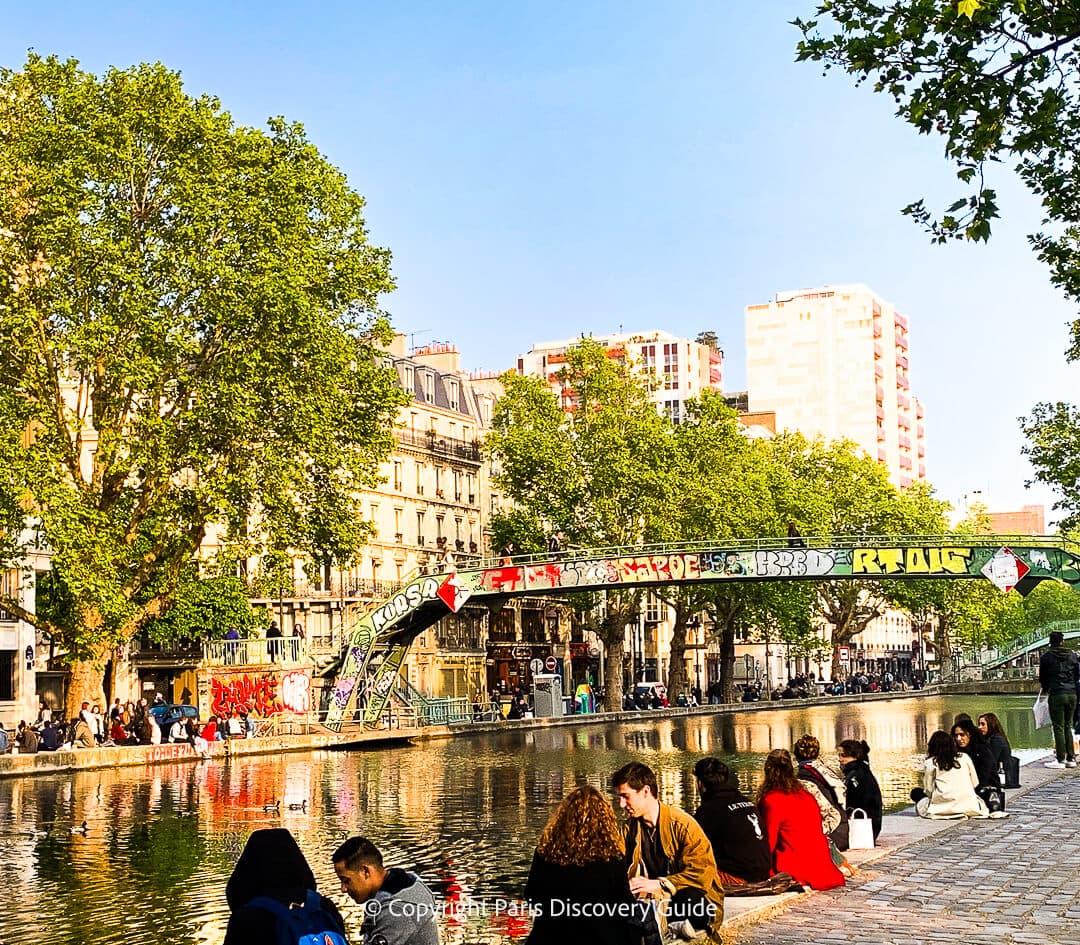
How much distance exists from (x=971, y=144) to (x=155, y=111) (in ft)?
108

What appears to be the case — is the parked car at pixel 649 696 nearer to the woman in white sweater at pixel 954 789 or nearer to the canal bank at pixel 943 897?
the woman in white sweater at pixel 954 789

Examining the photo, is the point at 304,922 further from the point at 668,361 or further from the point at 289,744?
the point at 668,361

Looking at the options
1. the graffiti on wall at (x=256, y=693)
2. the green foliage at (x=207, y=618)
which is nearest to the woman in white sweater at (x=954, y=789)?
the graffiti on wall at (x=256, y=693)

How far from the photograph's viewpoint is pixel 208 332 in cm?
4328

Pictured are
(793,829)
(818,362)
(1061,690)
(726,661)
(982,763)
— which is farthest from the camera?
(818,362)

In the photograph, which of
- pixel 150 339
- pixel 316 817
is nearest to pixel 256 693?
pixel 150 339

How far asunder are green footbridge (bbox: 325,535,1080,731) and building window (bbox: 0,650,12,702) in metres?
11.4

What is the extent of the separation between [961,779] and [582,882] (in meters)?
11.3

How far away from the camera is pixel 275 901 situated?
723cm

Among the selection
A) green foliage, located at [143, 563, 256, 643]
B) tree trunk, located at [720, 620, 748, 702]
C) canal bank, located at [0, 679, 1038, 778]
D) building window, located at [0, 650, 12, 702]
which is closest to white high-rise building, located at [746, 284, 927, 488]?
tree trunk, located at [720, 620, 748, 702]

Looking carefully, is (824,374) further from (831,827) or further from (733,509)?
(831,827)

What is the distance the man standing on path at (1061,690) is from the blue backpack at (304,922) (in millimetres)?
20134

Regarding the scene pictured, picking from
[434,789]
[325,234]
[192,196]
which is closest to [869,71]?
[434,789]

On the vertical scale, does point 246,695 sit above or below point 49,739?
above
